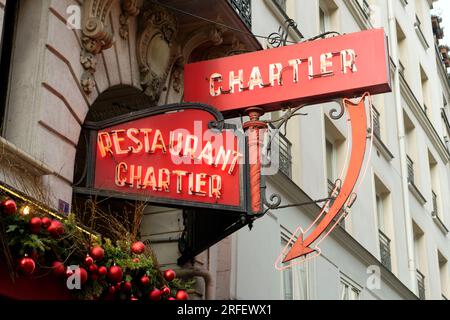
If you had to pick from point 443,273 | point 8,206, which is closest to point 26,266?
point 8,206

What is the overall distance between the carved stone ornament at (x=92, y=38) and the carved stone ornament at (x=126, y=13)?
0.63 meters

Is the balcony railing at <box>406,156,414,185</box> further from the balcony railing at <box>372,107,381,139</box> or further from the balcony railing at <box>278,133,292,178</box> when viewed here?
the balcony railing at <box>278,133,292,178</box>

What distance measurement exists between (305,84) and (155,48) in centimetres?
235

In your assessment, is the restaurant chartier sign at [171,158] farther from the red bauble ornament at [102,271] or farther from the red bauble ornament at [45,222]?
the red bauble ornament at [45,222]

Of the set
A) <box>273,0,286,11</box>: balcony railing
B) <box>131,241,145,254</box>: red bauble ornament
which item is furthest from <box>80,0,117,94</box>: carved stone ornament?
<box>273,0,286,11</box>: balcony railing

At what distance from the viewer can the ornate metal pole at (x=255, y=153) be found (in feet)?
30.4

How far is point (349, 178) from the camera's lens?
29.9ft

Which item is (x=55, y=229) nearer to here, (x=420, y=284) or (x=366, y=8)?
(x=420, y=284)

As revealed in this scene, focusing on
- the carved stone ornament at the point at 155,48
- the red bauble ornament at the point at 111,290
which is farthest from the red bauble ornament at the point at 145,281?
the carved stone ornament at the point at 155,48

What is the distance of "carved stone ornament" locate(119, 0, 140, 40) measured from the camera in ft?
33.2
